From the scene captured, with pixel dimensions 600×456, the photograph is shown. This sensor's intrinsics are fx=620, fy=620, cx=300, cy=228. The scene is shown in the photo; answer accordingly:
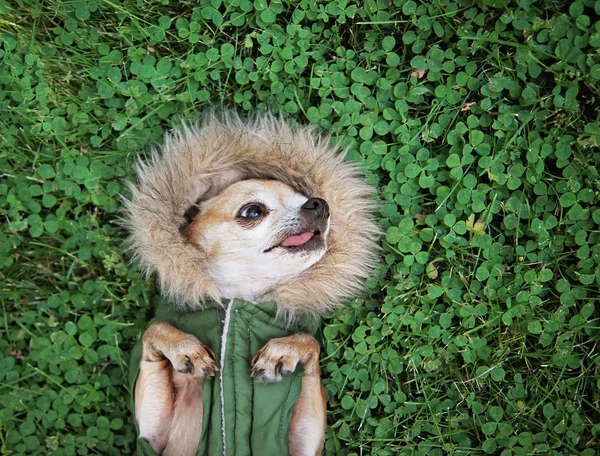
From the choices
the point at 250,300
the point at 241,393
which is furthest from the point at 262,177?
the point at 241,393

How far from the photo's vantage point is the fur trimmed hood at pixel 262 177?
2689 millimetres

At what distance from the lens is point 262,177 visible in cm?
281

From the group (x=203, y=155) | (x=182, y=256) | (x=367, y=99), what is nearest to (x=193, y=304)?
(x=182, y=256)

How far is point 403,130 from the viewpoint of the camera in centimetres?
294

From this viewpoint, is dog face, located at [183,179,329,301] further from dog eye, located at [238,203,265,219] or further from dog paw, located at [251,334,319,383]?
dog paw, located at [251,334,319,383]

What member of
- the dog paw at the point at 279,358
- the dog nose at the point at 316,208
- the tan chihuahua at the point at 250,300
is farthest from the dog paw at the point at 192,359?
the dog nose at the point at 316,208

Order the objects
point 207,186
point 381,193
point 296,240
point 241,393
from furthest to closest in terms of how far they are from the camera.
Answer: point 381,193, point 207,186, point 296,240, point 241,393

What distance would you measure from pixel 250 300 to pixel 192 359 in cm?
36

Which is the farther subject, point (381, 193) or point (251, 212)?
point (381, 193)

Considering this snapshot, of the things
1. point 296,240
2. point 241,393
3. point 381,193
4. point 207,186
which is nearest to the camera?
point 241,393

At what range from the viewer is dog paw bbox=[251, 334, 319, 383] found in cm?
254

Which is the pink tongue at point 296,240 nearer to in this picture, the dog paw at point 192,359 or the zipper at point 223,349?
the zipper at point 223,349

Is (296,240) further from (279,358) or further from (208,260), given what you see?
(279,358)

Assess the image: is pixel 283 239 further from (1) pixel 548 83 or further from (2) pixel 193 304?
(1) pixel 548 83
